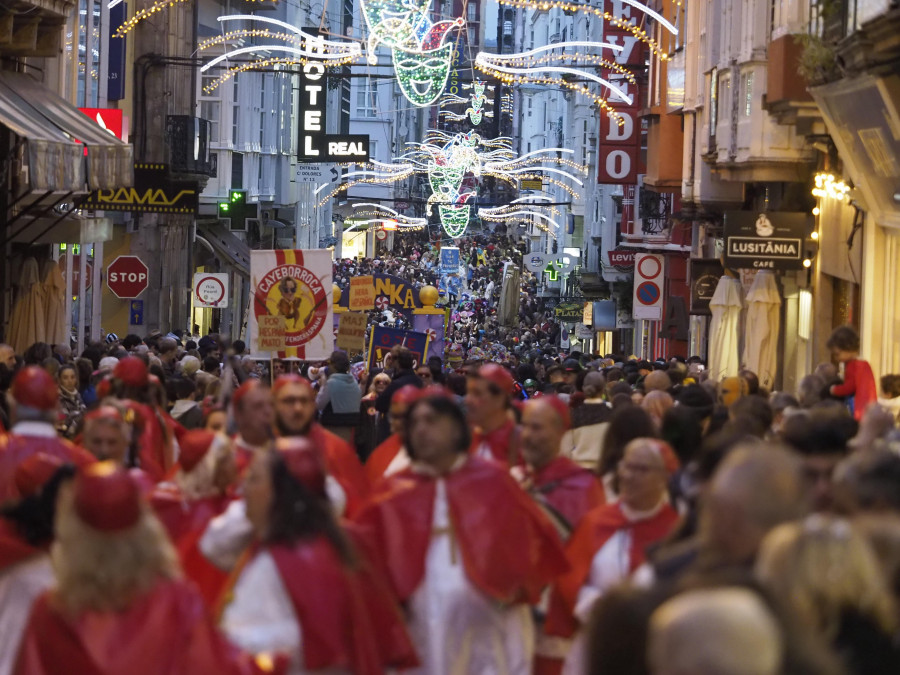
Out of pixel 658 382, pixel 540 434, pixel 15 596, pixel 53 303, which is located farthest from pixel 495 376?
pixel 53 303

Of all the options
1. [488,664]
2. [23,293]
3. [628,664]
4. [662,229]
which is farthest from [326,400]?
[662,229]

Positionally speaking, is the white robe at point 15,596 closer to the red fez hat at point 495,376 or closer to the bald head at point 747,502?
the bald head at point 747,502

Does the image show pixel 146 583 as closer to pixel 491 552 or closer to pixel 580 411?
pixel 491 552

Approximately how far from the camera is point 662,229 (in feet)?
133

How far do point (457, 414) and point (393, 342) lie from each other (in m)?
17.5

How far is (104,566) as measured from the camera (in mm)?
5078

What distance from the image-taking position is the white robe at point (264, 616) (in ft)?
18.4

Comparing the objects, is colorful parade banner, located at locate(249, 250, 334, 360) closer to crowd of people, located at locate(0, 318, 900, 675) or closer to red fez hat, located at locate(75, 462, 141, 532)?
crowd of people, located at locate(0, 318, 900, 675)

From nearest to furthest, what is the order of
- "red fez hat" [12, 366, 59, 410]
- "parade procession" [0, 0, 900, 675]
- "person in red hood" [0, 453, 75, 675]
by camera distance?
"parade procession" [0, 0, 900, 675] → "person in red hood" [0, 453, 75, 675] → "red fez hat" [12, 366, 59, 410]

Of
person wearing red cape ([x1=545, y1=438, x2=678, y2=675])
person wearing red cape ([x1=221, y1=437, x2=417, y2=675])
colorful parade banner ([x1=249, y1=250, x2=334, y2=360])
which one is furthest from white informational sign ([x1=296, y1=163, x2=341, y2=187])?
person wearing red cape ([x1=221, y1=437, x2=417, y2=675])

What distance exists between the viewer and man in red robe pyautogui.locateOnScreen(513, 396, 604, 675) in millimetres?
8414

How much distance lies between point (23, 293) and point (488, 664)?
53.8ft

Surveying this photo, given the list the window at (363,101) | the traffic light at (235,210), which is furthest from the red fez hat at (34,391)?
the window at (363,101)

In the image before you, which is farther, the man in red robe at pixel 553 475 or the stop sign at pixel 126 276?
the stop sign at pixel 126 276
